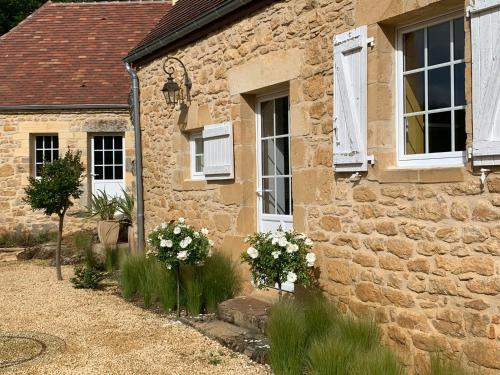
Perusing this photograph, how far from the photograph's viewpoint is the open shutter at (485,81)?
12.7 ft

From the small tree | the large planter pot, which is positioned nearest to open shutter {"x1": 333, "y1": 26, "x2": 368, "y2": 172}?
the small tree

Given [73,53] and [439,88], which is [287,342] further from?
[73,53]

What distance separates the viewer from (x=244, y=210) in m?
6.96

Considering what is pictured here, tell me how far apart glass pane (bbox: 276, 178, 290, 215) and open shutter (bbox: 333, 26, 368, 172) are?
132 centimetres

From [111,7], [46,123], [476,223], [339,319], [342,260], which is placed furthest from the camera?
[111,7]

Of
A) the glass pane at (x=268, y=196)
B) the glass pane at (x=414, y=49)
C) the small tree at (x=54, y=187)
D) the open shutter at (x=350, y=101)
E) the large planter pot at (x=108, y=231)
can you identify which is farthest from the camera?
the large planter pot at (x=108, y=231)

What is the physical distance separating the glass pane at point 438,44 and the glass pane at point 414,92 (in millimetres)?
177

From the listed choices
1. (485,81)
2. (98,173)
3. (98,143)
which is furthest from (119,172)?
(485,81)

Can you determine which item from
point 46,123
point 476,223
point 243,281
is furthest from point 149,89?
point 476,223

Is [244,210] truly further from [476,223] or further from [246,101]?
[476,223]

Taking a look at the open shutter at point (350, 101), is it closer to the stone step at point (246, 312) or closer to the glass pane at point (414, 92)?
the glass pane at point (414, 92)

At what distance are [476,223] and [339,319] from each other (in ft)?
4.81

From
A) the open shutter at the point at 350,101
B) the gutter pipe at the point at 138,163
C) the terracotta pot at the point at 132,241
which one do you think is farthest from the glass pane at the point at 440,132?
the terracotta pot at the point at 132,241

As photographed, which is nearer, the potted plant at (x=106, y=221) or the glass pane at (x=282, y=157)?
the glass pane at (x=282, y=157)
